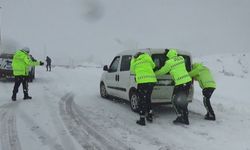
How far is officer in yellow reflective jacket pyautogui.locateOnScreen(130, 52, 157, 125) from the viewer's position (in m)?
9.52

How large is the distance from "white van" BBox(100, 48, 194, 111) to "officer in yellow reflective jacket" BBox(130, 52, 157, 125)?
0.78 metres

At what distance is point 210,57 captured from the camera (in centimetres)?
3306

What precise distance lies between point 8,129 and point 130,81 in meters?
4.06

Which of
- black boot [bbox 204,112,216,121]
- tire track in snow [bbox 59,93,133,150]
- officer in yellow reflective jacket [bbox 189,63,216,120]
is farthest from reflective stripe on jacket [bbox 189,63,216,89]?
tire track in snow [bbox 59,93,133,150]

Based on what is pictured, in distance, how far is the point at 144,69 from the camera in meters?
9.55

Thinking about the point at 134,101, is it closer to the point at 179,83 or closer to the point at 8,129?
the point at 179,83

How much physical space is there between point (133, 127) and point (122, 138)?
1201mm

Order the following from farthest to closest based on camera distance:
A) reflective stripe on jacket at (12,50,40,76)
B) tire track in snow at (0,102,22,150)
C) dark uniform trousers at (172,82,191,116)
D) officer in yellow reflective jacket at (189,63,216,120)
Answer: reflective stripe on jacket at (12,50,40,76) < officer in yellow reflective jacket at (189,63,216,120) < dark uniform trousers at (172,82,191,116) < tire track in snow at (0,102,22,150)

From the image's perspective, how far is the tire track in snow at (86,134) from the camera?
23.6ft

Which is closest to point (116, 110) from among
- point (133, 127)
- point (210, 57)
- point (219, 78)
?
point (133, 127)

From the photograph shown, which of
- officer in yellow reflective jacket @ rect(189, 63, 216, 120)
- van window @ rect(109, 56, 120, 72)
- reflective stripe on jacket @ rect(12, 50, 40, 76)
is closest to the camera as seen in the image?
officer in yellow reflective jacket @ rect(189, 63, 216, 120)

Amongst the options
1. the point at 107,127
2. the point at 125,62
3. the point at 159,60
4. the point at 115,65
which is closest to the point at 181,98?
the point at 159,60

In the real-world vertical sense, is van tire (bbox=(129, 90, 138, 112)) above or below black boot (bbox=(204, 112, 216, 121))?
above

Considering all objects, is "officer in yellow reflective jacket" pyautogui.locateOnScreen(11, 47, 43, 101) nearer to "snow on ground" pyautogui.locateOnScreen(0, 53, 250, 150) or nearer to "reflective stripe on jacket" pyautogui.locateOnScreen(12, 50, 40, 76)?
"reflective stripe on jacket" pyautogui.locateOnScreen(12, 50, 40, 76)
